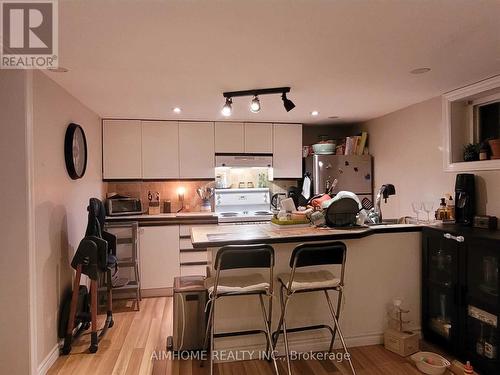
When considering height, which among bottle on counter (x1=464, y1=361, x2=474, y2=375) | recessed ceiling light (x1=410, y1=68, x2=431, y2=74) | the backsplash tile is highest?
recessed ceiling light (x1=410, y1=68, x2=431, y2=74)

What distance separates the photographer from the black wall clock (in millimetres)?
2900

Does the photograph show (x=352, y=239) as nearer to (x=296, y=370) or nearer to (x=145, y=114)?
(x=296, y=370)

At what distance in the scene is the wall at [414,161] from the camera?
2854 millimetres

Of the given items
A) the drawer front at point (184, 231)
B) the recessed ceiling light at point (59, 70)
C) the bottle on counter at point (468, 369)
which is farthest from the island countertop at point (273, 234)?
the recessed ceiling light at point (59, 70)

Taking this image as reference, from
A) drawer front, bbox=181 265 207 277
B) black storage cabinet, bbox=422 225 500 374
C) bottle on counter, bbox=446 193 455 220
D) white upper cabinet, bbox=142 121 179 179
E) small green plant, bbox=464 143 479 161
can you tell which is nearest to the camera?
black storage cabinet, bbox=422 225 500 374

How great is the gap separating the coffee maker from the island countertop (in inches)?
15.3

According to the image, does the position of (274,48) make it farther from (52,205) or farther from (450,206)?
(450,206)

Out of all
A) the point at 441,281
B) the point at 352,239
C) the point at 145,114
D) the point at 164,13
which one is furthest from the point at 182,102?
the point at 441,281

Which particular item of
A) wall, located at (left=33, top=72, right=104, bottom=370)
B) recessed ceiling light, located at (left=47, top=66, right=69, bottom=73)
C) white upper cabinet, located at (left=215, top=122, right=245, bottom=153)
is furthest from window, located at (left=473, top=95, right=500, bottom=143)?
wall, located at (left=33, top=72, right=104, bottom=370)

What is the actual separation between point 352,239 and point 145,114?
9.24 feet

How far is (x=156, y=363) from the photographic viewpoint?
252cm

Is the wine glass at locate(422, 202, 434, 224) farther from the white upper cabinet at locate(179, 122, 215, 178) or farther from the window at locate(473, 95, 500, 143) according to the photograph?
the white upper cabinet at locate(179, 122, 215, 178)

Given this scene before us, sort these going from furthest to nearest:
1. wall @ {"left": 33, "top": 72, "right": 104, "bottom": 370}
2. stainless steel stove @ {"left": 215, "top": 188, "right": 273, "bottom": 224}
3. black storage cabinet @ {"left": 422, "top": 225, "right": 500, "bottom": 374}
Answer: stainless steel stove @ {"left": 215, "top": 188, "right": 273, "bottom": 224} → wall @ {"left": 33, "top": 72, "right": 104, "bottom": 370} → black storage cabinet @ {"left": 422, "top": 225, "right": 500, "bottom": 374}

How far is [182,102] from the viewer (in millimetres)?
3393
